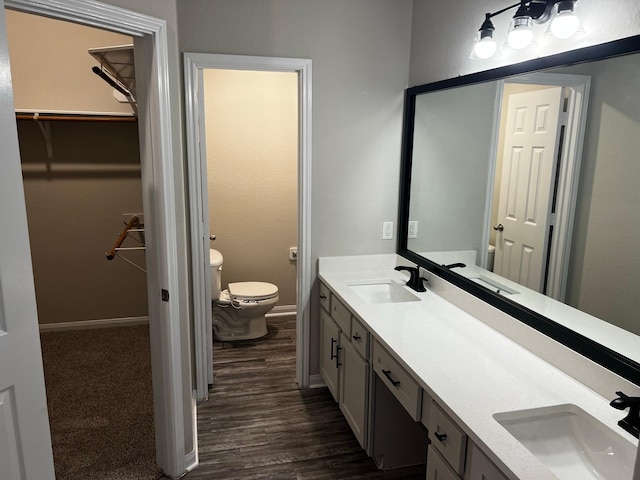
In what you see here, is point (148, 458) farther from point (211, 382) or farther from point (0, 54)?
point (0, 54)

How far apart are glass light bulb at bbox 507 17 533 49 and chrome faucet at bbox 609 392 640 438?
1291 millimetres

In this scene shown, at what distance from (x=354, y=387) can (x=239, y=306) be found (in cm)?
156

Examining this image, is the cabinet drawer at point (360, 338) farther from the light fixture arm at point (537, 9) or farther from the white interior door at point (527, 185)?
the light fixture arm at point (537, 9)

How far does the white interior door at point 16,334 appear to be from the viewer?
140 cm

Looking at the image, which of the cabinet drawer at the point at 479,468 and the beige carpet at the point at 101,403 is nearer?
the cabinet drawer at the point at 479,468

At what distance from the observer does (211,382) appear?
3.20 meters

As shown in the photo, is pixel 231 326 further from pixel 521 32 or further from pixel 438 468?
pixel 521 32

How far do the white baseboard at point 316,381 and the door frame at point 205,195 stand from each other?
0.13 feet

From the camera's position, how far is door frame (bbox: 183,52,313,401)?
2668 mm

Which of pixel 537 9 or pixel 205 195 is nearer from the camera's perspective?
pixel 537 9

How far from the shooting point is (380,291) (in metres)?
2.87

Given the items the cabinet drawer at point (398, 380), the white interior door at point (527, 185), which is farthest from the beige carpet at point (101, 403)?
the white interior door at point (527, 185)

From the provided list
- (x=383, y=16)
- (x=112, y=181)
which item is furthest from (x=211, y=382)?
(x=383, y=16)

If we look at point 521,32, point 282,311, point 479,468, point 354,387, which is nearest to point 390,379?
point 354,387
